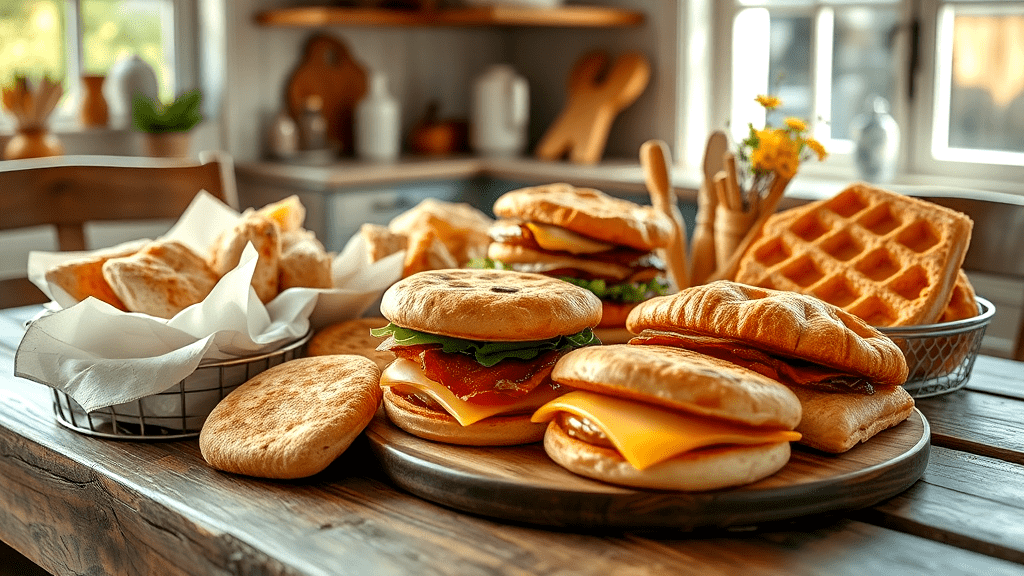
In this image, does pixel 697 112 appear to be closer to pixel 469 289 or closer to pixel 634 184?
pixel 634 184

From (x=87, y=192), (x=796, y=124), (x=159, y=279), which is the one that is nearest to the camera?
(x=159, y=279)

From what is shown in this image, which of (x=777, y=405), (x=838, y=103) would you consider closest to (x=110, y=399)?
(x=777, y=405)

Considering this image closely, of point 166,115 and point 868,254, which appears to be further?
point 166,115

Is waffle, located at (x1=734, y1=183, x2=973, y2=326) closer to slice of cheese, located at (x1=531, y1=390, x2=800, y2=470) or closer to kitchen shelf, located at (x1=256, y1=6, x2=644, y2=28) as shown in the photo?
slice of cheese, located at (x1=531, y1=390, x2=800, y2=470)

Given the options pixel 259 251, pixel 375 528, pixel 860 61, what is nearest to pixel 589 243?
pixel 259 251

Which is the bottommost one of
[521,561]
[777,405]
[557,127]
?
[521,561]

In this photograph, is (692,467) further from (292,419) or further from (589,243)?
(589,243)
